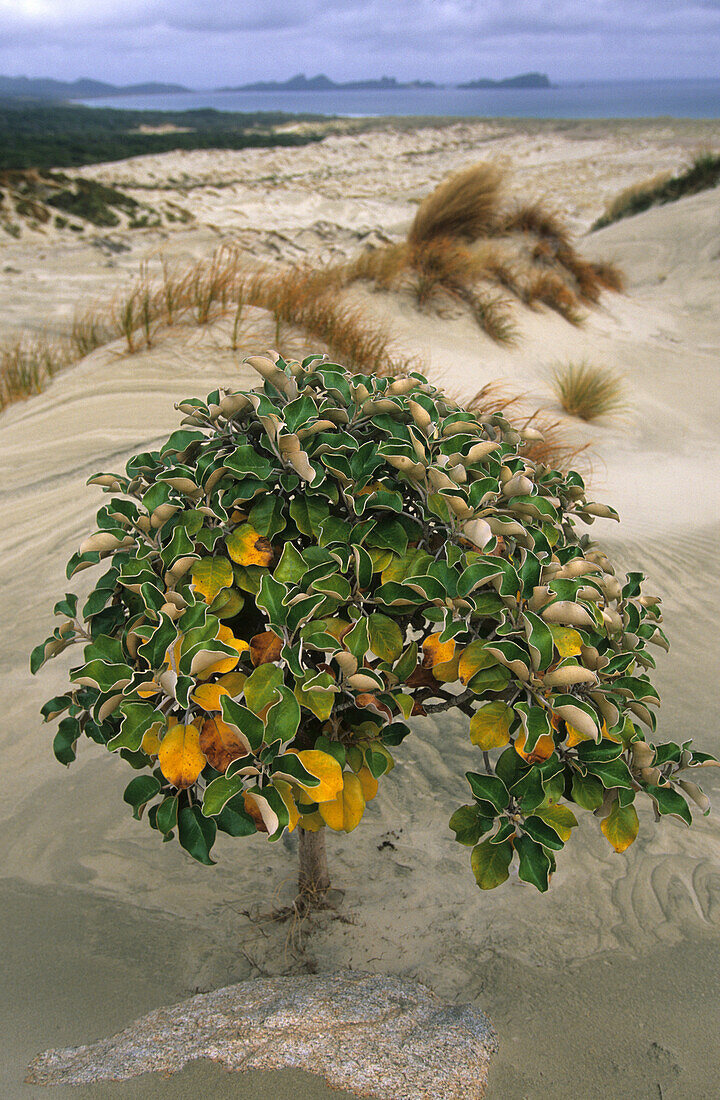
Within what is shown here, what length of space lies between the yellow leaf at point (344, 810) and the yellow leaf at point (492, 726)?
0.26 meters

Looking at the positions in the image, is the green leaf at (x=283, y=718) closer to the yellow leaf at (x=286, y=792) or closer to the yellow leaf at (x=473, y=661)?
the yellow leaf at (x=286, y=792)

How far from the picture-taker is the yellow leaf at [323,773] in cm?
110

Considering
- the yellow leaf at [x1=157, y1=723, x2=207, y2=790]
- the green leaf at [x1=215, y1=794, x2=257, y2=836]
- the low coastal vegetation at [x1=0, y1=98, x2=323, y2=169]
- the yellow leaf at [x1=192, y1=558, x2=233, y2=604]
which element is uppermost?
the low coastal vegetation at [x1=0, y1=98, x2=323, y2=169]

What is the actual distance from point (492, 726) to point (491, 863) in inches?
8.5

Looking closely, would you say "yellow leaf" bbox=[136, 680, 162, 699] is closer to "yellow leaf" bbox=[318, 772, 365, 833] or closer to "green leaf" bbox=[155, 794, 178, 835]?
"green leaf" bbox=[155, 794, 178, 835]

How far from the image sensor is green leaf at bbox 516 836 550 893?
1.08 metres

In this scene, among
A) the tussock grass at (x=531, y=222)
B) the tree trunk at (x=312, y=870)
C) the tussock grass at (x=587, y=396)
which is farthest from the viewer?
the tussock grass at (x=531, y=222)

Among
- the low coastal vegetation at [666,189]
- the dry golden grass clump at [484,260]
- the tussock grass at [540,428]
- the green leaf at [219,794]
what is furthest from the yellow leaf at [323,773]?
the low coastal vegetation at [666,189]

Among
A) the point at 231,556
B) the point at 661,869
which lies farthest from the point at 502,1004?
the point at 231,556

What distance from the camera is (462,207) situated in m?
8.11

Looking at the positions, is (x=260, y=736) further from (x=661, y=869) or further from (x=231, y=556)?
(x=661, y=869)

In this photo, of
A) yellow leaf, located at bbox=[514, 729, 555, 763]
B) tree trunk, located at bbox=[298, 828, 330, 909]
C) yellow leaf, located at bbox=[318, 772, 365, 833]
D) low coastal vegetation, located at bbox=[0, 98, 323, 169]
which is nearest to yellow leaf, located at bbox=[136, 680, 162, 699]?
yellow leaf, located at bbox=[318, 772, 365, 833]

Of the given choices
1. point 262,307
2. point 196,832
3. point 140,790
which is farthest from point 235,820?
point 262,307

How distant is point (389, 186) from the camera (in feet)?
87.7
